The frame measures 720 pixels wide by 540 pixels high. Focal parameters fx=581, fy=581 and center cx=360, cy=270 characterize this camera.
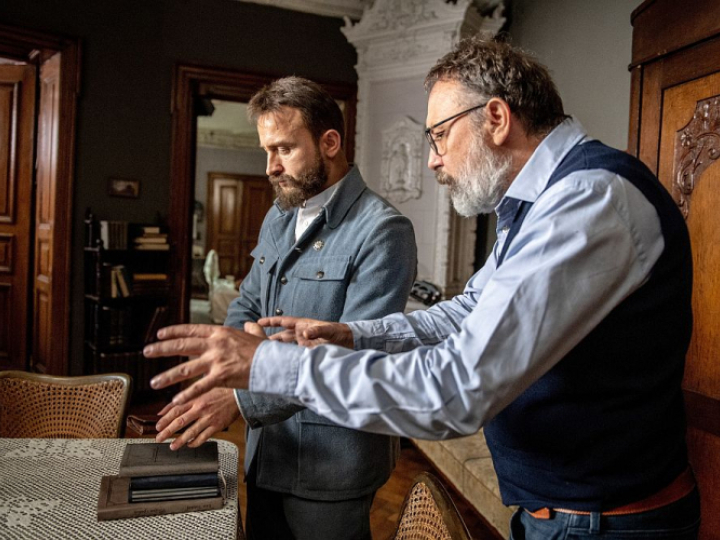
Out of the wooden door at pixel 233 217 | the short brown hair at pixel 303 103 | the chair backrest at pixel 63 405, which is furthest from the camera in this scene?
the wooden door at pixel 233 217

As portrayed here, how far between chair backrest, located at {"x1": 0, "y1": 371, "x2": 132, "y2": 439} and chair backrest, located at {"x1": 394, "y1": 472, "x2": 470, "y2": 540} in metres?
1.27

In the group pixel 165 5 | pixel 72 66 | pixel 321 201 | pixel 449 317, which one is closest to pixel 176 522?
pixel 449 317

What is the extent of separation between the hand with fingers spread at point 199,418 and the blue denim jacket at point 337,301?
89 mm

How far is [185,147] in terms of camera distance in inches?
200

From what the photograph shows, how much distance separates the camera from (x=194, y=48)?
505 cm

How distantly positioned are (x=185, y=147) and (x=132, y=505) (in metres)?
4.27

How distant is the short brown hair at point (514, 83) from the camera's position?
1097 mm

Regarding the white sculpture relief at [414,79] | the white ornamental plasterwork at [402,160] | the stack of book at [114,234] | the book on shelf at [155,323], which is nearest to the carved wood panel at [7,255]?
the stack of book at [114,234]

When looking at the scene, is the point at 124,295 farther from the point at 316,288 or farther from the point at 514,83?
the point at 514,83

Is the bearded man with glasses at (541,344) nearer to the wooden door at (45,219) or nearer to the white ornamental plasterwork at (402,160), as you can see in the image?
the white ornamental plasterwork at (402,160)

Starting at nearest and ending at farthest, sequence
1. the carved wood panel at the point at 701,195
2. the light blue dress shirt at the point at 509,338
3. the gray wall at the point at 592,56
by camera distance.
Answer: the light blue dress shirt at the point at 509,338 → the carved wood panel at the point at 701,195 → the gray wall at the point at 592,56

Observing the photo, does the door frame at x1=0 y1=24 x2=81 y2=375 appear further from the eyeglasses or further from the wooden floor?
the eyeglasses

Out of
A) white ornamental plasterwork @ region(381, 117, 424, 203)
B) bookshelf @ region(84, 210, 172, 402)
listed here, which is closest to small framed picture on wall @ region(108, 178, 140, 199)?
bookshelf @ region(84, 210, 172, 402)

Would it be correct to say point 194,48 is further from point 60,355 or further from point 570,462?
point 570,462
